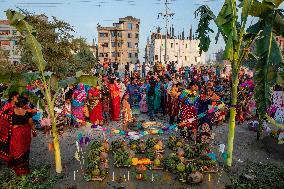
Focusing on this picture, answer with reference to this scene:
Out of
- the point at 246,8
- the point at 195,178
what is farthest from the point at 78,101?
the point at 246,8

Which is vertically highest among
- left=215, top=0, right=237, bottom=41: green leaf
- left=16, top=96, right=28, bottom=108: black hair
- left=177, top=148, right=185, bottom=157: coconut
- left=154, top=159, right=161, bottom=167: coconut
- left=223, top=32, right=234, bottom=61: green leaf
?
left=215, top=0, right=237, bottom=41: green leaf

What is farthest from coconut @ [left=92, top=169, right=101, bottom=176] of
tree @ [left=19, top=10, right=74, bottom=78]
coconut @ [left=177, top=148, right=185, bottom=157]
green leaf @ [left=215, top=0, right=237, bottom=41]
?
tree @ [left=19, top=10, right=74, bottom=78]

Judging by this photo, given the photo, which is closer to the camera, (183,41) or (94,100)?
(94,100)

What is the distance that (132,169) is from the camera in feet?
28.0

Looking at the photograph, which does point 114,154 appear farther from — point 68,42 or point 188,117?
point 68,42

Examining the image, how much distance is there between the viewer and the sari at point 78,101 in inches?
526

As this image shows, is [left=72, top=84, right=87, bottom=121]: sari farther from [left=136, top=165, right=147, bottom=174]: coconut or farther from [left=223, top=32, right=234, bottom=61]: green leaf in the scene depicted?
[left=223, top=32, right=234, bottom=61]: green leaf

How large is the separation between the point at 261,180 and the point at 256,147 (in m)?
3.05

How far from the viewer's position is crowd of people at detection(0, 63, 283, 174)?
831cm

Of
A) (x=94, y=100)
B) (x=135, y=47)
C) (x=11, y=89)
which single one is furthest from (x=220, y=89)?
(x=135, y=47)

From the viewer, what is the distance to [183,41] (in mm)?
85625

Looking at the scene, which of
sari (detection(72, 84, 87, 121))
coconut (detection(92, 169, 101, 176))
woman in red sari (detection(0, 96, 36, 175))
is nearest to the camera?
coconut (detection(92, 169, 101, 176))

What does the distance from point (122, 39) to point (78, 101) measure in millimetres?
62999

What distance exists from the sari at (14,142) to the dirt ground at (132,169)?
3.21ft
